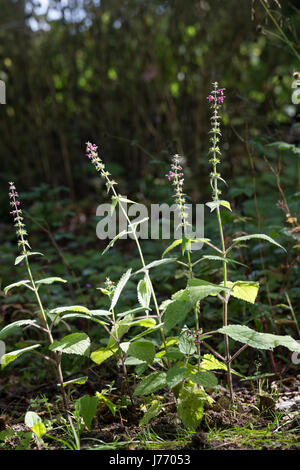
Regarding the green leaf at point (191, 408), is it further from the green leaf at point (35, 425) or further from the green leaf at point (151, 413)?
the green leaf at point (35, 425)

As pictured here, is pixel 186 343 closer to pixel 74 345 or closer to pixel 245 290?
pixel 245 290

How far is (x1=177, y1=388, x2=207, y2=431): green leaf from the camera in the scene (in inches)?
63.6

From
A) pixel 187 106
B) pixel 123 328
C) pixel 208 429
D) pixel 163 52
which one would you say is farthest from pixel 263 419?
pixel 163 52

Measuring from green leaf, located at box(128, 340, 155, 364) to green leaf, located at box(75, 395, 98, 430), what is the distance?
0.22 m

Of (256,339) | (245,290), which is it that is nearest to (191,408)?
(256,339)

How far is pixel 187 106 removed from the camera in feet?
17.0

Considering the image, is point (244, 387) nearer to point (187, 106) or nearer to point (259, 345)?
point (259, 345)

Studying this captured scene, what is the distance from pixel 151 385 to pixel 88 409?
0.74 ft

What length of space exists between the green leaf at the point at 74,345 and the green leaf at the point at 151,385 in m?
0.21

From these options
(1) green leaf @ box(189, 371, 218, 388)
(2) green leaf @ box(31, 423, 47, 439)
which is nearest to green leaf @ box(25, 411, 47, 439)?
(2) green leaf @ box(31, 423, 47, 439)

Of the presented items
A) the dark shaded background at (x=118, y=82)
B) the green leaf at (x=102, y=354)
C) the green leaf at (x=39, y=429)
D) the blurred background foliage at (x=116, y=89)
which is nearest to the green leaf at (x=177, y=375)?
the green leaf at (x=102, y=354)

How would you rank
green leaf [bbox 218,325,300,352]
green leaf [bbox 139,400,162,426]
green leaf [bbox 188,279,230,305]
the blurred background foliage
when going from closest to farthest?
green leaf [bbox 188,279,230,305]
green leaf [bbox 218,325,300,352]
green leaf [bbox 139,400,162,426]
the blurred background foliage

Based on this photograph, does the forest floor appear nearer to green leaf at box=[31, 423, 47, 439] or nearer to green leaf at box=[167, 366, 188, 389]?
green leaf at box=[31, 423, 47, 439]
